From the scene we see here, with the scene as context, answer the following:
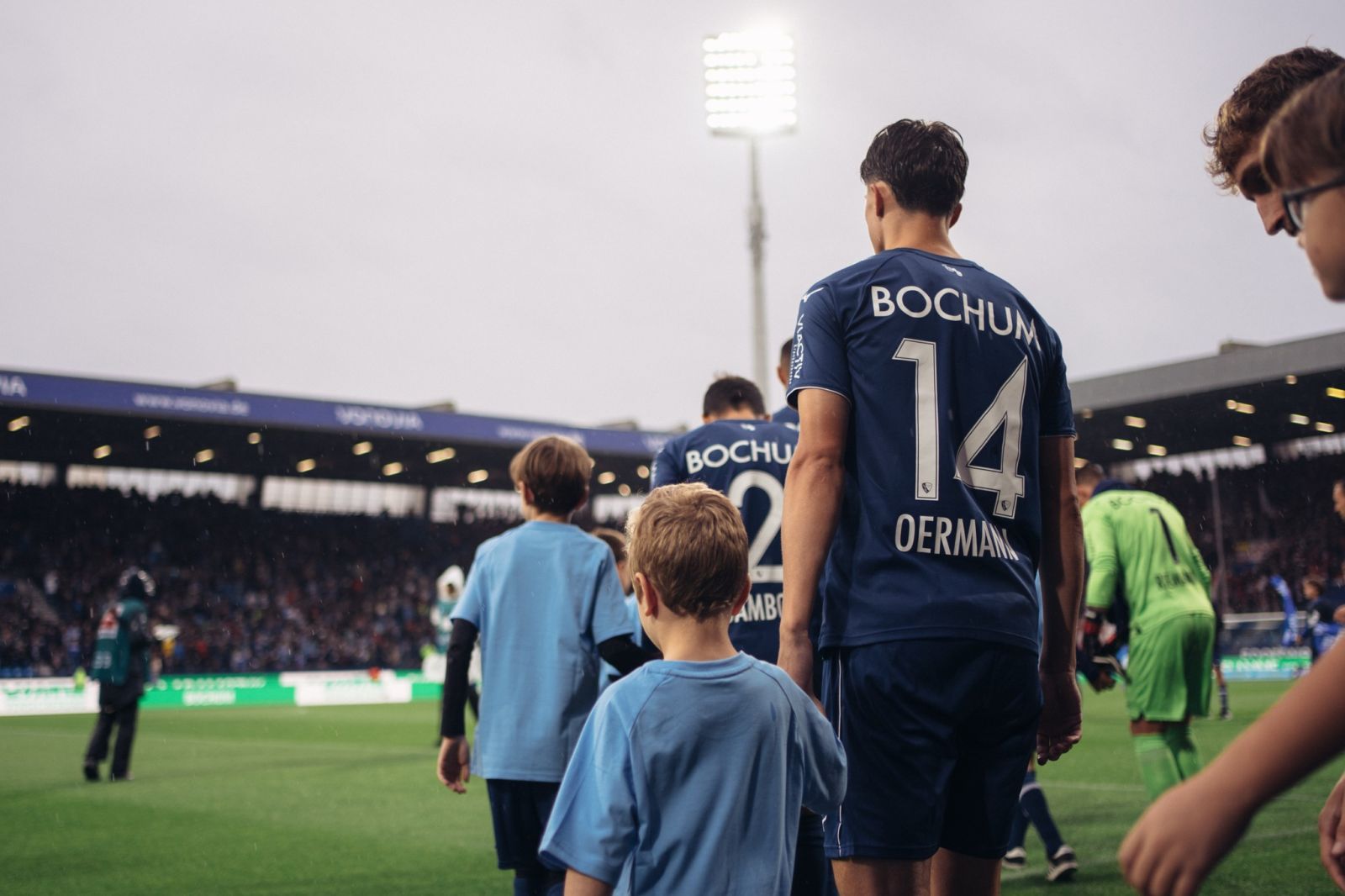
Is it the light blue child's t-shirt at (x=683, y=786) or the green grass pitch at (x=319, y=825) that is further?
the green grass pitch at (x=319, y=825)

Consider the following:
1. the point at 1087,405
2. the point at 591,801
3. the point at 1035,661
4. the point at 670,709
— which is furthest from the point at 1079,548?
the point at 1087,405

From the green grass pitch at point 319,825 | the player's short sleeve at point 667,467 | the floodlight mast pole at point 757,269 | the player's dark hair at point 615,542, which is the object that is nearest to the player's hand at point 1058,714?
the player's short sleeve at point 667,467

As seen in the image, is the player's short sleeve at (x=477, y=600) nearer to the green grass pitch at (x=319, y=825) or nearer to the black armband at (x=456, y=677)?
the black armband at (x=456, y=677)

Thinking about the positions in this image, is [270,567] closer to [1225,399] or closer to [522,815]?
[1225,399]

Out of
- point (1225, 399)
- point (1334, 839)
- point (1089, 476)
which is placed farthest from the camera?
point (1225, 399)

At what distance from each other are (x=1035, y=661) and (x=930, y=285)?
2.69 feet

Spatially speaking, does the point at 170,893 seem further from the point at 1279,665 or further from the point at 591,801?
the point at 1279,665

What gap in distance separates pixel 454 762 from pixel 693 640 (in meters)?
1.79

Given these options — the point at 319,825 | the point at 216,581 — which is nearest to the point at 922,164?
the point at 319,825

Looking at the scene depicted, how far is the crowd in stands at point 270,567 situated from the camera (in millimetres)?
33031

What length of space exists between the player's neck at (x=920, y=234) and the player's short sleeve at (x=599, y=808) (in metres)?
1.24

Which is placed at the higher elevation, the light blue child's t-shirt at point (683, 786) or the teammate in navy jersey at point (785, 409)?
the teammate in navy jersey at point (785, 409)

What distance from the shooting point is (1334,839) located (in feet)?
5.40

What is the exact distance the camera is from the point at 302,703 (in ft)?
93.6
